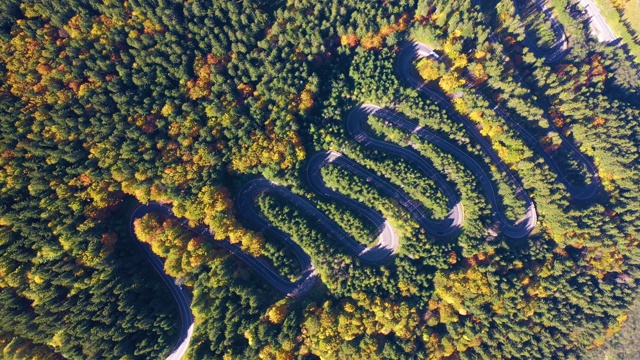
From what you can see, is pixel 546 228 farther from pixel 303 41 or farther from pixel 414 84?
pixel 303 41

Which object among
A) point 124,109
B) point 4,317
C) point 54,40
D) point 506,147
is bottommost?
point 506,147

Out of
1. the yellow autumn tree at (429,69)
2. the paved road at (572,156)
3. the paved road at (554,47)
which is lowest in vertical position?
the paved road at (572,156)

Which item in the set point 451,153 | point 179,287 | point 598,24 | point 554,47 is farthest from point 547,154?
point 179,287

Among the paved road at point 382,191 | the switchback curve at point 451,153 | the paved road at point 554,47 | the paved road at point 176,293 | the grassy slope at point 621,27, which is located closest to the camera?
the paved road at point 176,293

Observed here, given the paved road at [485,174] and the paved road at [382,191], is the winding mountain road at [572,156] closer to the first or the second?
the paved road at [485,174]

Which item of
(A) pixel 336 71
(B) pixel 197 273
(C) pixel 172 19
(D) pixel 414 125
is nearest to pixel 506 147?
(D) pixel 414 125

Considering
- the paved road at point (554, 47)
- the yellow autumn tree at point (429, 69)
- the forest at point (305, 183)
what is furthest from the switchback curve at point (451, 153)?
the paved road at point (554, 47)
